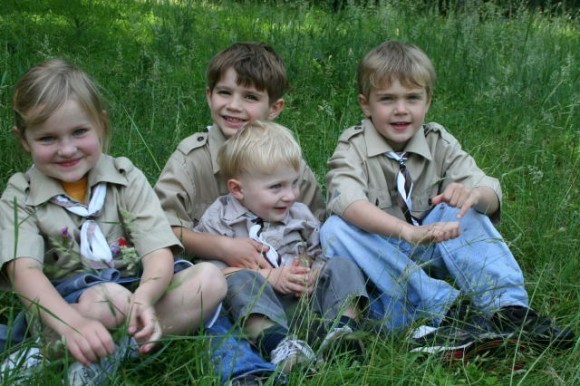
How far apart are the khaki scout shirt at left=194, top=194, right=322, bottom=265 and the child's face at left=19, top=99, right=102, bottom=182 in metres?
0.68

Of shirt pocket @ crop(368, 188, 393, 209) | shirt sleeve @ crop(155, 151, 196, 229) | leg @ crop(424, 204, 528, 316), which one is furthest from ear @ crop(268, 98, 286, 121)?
leg @ crop(424, 204, 528, 316)

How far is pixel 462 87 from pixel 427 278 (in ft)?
8.57

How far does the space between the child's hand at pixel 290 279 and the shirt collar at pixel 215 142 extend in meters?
0.62

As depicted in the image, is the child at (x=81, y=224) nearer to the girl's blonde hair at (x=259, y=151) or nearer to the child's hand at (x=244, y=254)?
the child's hand at (x=244, y=254)

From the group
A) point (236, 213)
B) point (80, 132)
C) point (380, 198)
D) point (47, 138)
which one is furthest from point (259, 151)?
point (47, 138)

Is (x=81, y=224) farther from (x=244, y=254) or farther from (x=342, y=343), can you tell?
(x=342, y=343)

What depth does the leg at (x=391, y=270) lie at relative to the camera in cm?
301

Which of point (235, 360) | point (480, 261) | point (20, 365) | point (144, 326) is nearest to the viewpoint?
point (20, 365)

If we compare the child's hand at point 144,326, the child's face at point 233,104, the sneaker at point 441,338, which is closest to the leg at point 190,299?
the child's hand at point 144,326

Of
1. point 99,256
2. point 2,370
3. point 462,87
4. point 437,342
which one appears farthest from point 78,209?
point 462,87

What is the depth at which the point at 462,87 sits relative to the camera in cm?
542

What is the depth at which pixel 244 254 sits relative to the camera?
3.10 meters

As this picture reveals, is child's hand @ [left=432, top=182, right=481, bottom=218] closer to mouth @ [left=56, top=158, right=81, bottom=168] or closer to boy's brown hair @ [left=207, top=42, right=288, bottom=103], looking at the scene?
boy's brown hair @ [left=207, top=42, right=288, bottom=103]

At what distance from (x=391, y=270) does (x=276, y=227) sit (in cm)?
48
